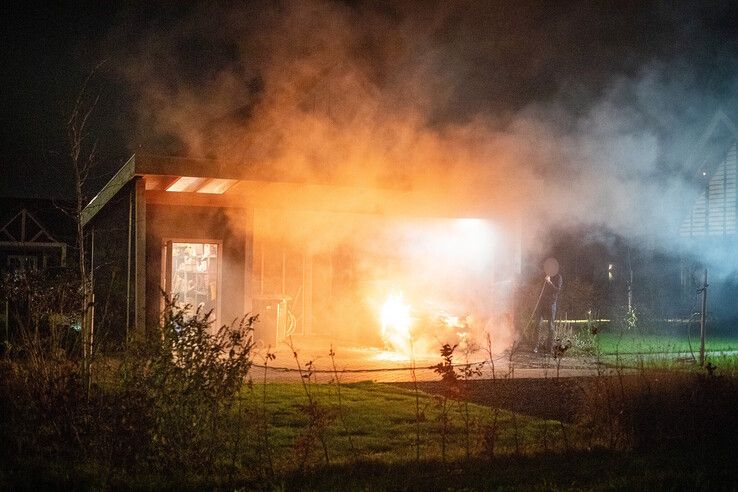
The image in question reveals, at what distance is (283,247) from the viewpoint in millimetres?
19031

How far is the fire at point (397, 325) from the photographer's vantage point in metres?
15.0

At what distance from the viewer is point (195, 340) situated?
6.19 m

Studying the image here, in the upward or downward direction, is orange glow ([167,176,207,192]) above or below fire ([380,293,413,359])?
above

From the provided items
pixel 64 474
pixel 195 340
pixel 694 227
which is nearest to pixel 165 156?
pixel 195 340

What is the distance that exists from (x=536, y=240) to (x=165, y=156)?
30.5 feet

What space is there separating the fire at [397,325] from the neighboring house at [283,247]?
696 mm

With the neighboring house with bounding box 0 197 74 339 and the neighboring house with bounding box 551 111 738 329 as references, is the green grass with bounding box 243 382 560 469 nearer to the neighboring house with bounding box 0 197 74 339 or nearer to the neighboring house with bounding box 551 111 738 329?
the neighboring house with bounding box 551 111 738 329

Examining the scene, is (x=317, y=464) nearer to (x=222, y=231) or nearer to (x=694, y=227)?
(x=222, y=231)

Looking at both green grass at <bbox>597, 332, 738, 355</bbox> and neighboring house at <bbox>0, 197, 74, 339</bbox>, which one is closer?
green grass at <bbox>597, 332, 738, 355</bbox>

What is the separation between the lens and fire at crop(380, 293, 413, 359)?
49.2 feet

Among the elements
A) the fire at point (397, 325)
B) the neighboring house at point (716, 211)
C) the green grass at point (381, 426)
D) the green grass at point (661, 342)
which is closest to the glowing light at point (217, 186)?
the fire at point (397, 325)

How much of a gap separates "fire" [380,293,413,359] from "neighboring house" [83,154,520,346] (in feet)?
2.28

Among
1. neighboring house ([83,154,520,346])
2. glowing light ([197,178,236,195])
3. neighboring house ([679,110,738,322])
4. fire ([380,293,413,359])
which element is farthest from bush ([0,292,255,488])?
neighboring house ([679,110,738,322])

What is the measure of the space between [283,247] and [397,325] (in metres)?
4.85
